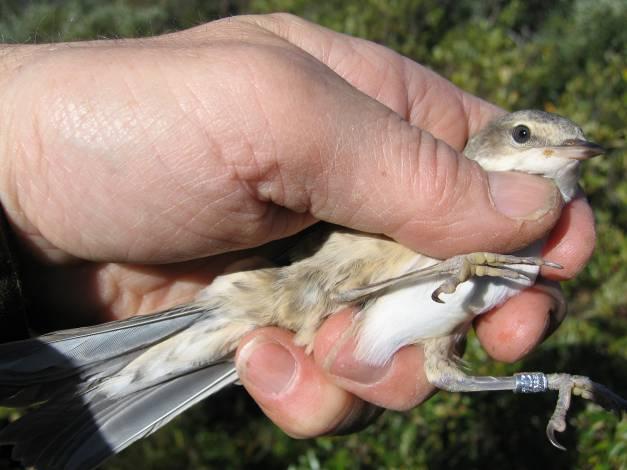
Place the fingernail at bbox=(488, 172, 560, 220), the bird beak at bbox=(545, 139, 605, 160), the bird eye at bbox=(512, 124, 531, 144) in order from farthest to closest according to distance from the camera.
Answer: the bird eye at bbox=(512, 124, 531, 144) → the bird beak at bbox=(545, 139, 605, 160) → the fingernail at bbox=(488, 172, 560, 220)

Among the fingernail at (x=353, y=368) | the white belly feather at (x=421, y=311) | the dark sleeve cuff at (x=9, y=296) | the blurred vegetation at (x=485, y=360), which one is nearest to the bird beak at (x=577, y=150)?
the white belly feather at (x=421, y=311)

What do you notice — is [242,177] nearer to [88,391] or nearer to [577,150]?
[88,391]

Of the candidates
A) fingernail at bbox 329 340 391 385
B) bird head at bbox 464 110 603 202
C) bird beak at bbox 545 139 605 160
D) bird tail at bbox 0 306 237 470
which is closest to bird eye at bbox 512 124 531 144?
bird head at bbox 464 110 603 202

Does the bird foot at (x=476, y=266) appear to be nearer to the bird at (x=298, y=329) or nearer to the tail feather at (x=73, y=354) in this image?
the bird at (x=298, y=329)

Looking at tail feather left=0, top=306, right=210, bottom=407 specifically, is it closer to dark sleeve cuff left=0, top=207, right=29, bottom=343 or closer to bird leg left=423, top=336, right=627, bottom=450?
dark sleeve cuff left=0, top=207, right=29, bottom=343

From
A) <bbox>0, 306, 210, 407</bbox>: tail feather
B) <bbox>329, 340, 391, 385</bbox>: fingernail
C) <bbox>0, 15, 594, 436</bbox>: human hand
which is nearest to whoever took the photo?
<bbox>0, 15, 594, 436</bbox>: human hand

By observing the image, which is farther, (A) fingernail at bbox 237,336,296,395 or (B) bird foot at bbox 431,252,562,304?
(A) fingernail at bbox 237,336,296,395

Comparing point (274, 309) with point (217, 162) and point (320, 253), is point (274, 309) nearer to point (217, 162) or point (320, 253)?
point (320, 253)

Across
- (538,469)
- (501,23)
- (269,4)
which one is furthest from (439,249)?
(501,23)
